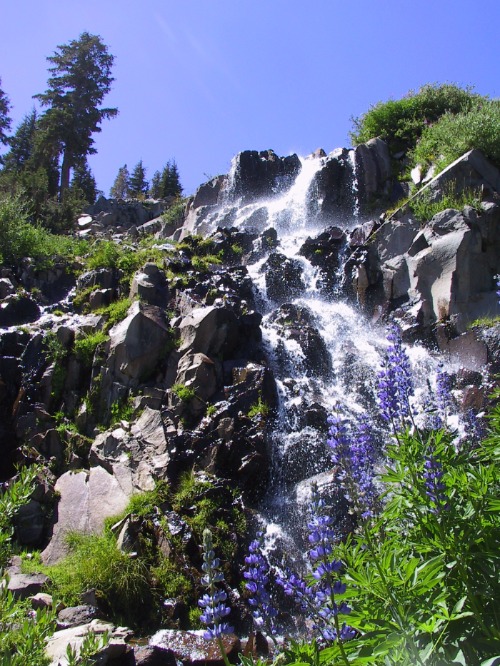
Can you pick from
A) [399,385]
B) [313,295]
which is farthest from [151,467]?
[313,295]

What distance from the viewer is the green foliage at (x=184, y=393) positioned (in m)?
11.2

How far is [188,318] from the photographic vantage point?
1298 centimetres

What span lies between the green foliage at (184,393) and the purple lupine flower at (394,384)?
701 cm

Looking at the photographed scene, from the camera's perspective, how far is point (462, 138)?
1600cm

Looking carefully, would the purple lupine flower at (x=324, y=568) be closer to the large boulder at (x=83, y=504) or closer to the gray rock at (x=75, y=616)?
the gray rock at (x=75, y=616)

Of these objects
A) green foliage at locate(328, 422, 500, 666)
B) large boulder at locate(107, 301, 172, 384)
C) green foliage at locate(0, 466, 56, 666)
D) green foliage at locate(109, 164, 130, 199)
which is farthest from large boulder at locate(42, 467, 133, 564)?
green foliage at locate(109, 164, 130, 199)

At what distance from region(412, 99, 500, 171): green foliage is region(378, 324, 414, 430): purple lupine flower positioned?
44.0 feet

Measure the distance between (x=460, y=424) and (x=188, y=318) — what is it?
22.6ft

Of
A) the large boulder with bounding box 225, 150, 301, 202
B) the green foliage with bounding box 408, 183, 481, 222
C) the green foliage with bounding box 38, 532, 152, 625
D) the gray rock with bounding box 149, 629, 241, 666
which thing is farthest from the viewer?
the large boulder with bounding box 225, 150, 301, 202

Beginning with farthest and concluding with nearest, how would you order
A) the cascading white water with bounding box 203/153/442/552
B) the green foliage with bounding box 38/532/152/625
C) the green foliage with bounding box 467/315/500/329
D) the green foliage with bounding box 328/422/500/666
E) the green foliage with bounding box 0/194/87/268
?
the green foliage with bounding box 0/194/87/268
the green foliage with bounding box 467/315/500/329
the cascading white water with bounding box 203/153/442/552
the green foliage with bounding box 38/532/152/625
the green foliage with bounding box 328/422/500/666

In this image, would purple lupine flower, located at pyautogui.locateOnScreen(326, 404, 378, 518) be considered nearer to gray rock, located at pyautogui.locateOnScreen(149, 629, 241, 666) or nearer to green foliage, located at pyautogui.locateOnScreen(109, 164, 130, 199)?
gray rock, located at pyautogui.locateOnScreen(149, 629, 241, 666)

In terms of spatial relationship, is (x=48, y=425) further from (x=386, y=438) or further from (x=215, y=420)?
(x=386, y=438)

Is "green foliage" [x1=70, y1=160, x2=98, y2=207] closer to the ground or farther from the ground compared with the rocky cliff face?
farther from the ground

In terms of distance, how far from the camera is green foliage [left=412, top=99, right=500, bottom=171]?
50.9 ft
